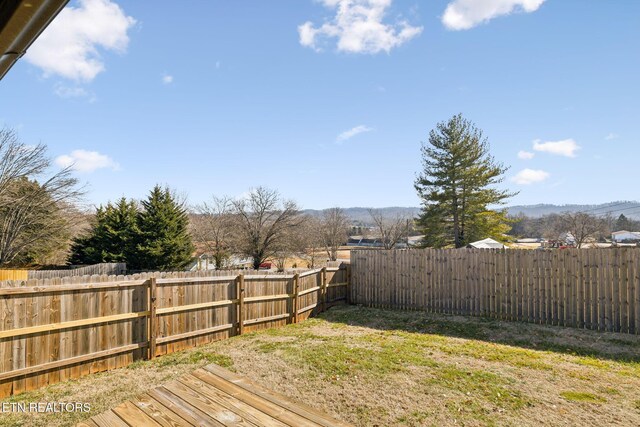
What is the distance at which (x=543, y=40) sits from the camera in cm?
869

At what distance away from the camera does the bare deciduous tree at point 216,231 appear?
2877 cm

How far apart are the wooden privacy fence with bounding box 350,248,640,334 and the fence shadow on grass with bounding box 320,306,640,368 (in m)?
0.37

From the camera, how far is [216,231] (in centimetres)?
2948

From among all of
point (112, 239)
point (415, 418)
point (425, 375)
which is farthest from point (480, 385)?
point (112, 239)

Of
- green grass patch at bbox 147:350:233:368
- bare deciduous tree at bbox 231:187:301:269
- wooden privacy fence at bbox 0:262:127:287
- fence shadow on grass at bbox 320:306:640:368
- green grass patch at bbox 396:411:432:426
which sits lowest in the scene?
fence shadow on grass at bbox 320:306:640:368

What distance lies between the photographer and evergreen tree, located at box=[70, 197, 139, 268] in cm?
2156

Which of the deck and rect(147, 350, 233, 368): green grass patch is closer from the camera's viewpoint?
the deck

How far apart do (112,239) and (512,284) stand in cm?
2214

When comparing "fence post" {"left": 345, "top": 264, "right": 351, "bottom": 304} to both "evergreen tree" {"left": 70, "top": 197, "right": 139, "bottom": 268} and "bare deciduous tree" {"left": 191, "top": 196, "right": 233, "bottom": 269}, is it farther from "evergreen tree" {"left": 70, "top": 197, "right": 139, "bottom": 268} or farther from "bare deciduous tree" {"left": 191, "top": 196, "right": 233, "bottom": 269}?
"bare deciduous tree" {"left": 191, "top": 196, "right": 233, "bottom": 269}

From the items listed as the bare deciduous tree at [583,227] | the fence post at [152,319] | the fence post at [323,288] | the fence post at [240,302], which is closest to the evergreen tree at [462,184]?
the fence post at [323,288]

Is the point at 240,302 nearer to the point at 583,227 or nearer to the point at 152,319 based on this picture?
the point at 152,319

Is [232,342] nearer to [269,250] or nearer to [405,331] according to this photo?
[405,331]

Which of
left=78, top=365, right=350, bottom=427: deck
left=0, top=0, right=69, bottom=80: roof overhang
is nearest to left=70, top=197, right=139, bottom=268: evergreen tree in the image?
left=78, top=365, right=350, bottom=427: deck

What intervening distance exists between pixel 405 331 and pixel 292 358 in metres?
3.47
